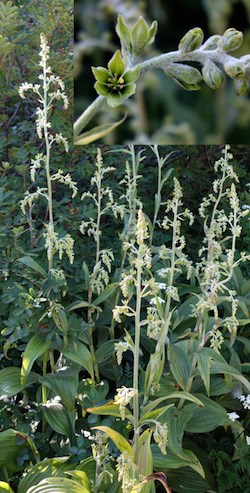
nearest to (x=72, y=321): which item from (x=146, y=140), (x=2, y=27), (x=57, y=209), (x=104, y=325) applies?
(x=104, y=325)

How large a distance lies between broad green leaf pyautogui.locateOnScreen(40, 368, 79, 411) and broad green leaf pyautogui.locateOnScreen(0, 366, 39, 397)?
0.18ft

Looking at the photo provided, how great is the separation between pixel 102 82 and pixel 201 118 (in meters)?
0.35

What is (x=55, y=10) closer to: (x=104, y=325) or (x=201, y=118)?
(x=201, y=118)

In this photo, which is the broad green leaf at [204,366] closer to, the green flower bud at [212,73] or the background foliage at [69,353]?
the background foliage at [69,353]

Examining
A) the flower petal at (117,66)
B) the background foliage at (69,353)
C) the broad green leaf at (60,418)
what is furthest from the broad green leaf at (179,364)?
the flower petal at (117,66)

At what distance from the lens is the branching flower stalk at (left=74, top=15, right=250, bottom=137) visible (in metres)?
1.87

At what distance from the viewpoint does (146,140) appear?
7.30 feet

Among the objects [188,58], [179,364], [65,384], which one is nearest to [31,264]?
[65,384]

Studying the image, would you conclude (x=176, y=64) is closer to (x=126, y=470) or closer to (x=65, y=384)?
(x=65, y=384)

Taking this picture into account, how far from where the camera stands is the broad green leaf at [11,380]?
6.16 feet

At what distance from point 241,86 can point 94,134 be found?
47 cm

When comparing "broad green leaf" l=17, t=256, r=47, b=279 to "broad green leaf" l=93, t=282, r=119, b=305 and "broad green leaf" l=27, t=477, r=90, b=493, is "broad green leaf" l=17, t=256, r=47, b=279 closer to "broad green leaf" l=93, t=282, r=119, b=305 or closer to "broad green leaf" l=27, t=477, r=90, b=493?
"broad green leaf" l=93, t=282, r=119, b=305

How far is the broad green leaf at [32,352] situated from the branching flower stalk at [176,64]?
2.40ft

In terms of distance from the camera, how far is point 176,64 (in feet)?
6.31
